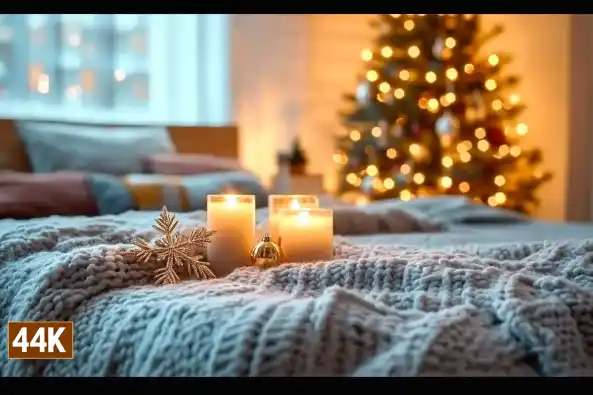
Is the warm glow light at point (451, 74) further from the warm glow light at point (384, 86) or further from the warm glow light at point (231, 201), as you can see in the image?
the warm glow light at point (231, 201)

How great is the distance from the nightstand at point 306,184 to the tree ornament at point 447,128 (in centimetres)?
56

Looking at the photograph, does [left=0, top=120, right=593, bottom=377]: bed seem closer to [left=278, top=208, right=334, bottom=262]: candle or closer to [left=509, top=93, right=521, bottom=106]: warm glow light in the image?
[left=278, top=208, right=334, bottom=262]: candle

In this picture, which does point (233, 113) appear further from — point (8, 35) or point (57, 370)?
point (57, 370)

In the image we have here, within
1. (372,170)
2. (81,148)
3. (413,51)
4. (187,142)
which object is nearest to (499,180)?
(372,170)

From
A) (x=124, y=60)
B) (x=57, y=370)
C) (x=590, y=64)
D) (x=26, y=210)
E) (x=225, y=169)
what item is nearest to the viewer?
(x=57, y=370)

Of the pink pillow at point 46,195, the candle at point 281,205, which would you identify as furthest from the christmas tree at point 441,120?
the candle at point 281,205

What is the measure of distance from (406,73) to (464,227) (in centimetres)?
140

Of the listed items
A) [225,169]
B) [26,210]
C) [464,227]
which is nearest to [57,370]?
[26,210]

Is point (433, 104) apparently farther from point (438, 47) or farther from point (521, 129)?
point (521, 129)

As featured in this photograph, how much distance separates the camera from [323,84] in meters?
3.24

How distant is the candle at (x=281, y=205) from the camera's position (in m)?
1.06

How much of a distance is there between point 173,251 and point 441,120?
218 cm
